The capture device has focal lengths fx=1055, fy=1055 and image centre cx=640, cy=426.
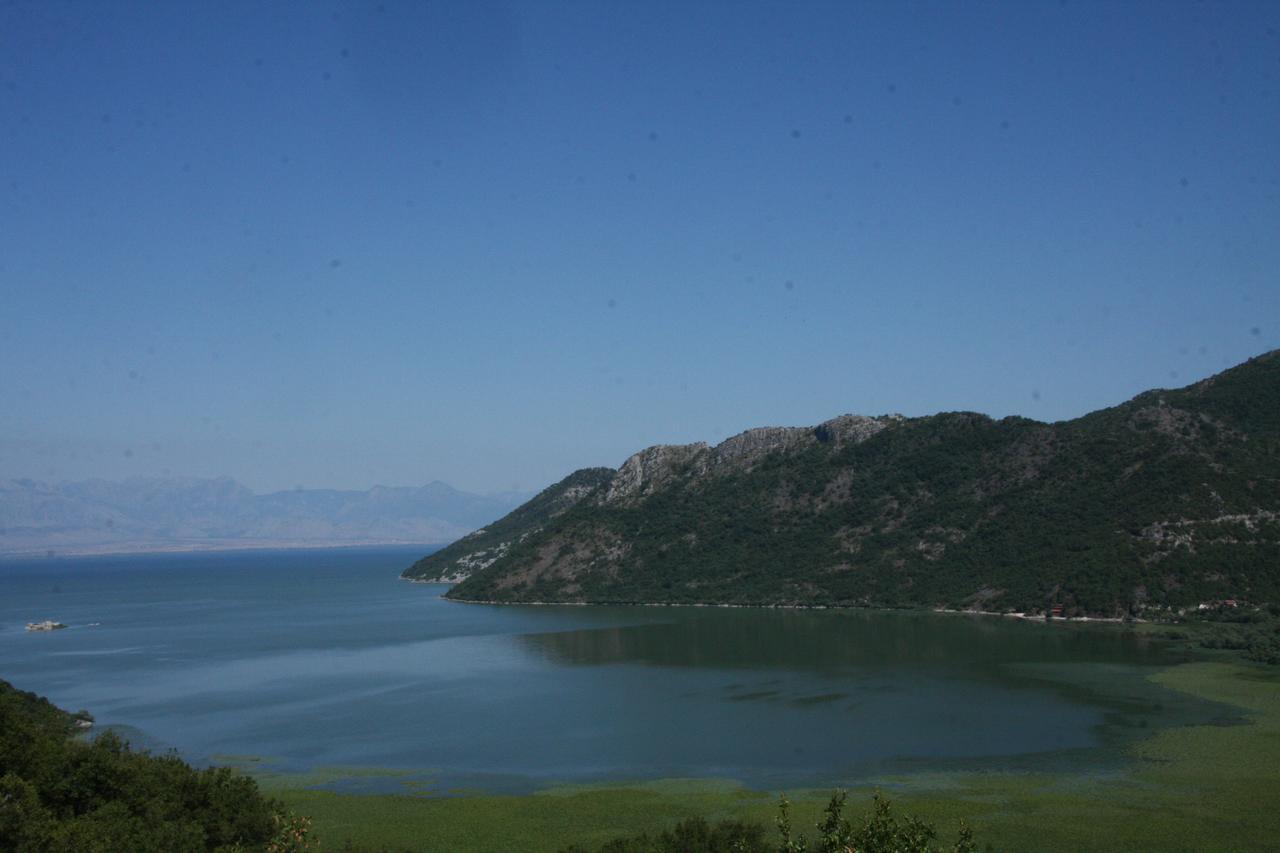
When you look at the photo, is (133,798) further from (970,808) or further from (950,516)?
(950,516)

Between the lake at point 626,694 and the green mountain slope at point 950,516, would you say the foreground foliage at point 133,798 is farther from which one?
the green mountain slope at point 950,516

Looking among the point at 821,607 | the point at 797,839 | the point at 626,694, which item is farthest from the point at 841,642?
the point at 797,839

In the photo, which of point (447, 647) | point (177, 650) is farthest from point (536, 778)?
point (177, 650)

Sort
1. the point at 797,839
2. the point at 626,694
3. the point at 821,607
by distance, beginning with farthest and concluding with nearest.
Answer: the point at 821,607, the point at 626,694, the point at 797,839

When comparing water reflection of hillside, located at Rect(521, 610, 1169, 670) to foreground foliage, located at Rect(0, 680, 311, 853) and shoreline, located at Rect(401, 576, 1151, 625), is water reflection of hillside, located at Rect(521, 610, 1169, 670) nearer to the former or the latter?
shoreline, located at Rect(401, 576, 1151, 625)

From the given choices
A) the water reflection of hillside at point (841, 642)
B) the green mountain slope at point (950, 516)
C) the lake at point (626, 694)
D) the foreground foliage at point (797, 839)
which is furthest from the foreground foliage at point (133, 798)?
the green mountain slope at point (950, 516)

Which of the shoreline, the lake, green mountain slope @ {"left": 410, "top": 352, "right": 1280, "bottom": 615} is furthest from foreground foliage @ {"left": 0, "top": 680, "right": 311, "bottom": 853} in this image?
green mountain slope @ {"left": 410, "top": 352, "right": 1280, "bottom": 615}
